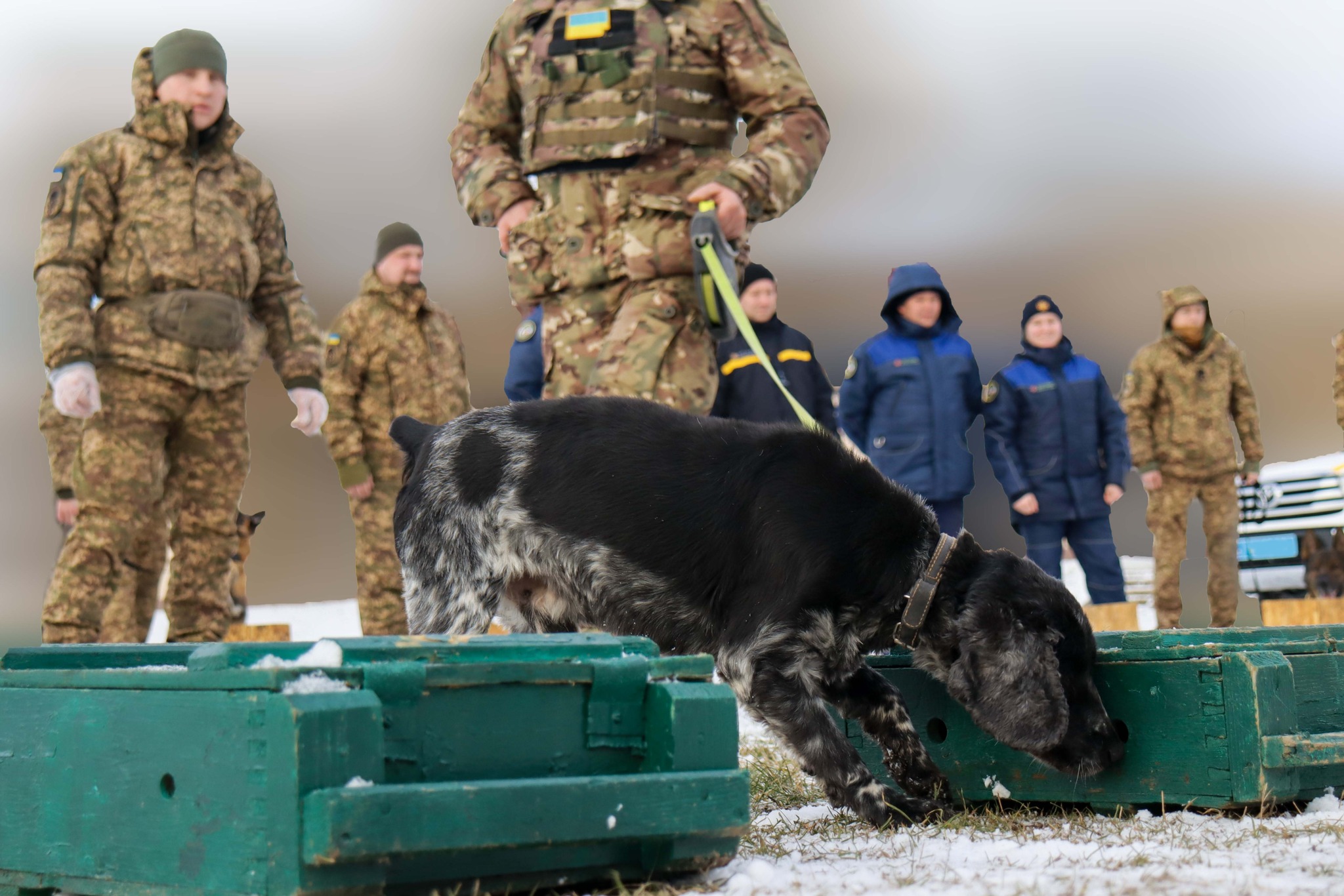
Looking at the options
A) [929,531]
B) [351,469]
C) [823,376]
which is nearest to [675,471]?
[929,531]

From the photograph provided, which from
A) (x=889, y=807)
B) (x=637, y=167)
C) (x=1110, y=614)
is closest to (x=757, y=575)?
(x=889, y=807)

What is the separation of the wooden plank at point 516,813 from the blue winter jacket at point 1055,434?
20.1 ft

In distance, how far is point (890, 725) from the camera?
3.59 m

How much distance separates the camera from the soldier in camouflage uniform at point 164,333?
5.55 meters

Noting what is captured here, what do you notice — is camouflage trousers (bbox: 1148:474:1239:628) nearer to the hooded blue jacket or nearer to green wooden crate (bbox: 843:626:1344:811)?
the hooded blue jacket

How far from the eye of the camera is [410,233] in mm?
8836

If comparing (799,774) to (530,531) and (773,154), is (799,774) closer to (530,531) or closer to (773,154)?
(530,531)

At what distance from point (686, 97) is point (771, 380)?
9.40ft

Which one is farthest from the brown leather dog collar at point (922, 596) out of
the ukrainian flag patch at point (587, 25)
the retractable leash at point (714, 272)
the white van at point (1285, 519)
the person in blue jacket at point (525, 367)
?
the white van at point (1285, 519)

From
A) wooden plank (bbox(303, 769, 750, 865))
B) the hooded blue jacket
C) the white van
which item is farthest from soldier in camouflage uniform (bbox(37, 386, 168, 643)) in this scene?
the white van

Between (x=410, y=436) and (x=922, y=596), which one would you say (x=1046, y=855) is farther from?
(x=410, y=436)

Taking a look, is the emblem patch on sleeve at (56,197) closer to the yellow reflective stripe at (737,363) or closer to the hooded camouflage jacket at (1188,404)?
the yellow reflective stripe at (737,363)

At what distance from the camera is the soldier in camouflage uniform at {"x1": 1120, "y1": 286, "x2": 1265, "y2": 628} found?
10.0 metres

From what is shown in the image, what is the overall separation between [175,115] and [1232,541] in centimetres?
787
